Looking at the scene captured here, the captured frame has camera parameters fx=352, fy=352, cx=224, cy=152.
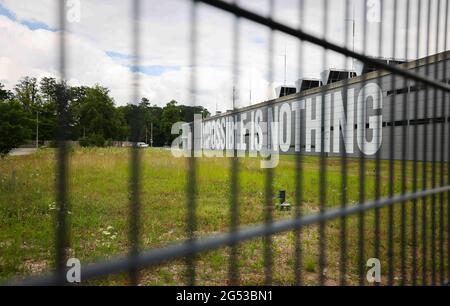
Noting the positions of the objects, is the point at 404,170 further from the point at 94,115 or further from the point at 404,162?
the point at 94,115

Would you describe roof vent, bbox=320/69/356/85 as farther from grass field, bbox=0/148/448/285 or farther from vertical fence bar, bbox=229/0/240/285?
vertical fence bar, bbox=229/0/240/285

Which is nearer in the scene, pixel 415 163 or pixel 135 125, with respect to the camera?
pixel 135 125

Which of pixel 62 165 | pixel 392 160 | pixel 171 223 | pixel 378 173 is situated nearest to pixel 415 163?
pixel 392 160

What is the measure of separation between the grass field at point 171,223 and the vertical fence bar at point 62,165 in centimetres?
79

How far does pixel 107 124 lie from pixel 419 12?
89.2 inches

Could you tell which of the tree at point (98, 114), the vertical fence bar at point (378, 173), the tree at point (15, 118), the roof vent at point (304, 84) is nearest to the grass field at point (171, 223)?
the vertical fence bar at point (378, 173)

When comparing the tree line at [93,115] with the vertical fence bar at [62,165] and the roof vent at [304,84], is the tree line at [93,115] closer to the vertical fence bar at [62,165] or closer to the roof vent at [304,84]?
the vertical fence bar at [62,165]

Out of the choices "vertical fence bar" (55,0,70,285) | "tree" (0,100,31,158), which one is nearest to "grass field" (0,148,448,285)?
"tree" (0,100,31,158)

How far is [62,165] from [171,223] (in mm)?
6422

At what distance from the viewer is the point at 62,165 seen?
0.74m

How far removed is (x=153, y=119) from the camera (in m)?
0.95
